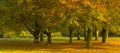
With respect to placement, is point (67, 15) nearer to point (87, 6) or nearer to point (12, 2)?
point (87, 6)

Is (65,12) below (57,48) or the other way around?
the other way around

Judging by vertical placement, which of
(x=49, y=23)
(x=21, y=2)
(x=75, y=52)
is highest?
(x=21, y=2)

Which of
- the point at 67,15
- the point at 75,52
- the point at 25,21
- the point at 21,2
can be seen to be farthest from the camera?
the point at 25,21

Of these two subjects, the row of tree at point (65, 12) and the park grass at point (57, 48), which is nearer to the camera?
the park grass at point (57, 48)

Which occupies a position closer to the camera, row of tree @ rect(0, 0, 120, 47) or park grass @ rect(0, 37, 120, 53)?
park grass @ rect(0, 37, 120, 53)

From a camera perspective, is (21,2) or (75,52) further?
(21,2)

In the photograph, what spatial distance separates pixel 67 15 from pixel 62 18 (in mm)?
832

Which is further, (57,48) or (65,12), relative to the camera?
(57,48)

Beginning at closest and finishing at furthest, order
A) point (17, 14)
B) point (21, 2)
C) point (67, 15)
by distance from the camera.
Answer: point (67, 15) < point (21, 2) < point (17, 14)

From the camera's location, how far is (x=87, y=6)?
31.0m

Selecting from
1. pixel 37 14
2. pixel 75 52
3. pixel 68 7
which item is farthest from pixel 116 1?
pixel 37 14

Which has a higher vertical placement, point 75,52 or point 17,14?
point 17,14

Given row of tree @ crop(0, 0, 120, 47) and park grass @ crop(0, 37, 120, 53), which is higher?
row of tree @ crop(0, 0, 120, 47)

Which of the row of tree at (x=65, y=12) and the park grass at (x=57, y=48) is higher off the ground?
the row of tree at (x=65, y=12)
